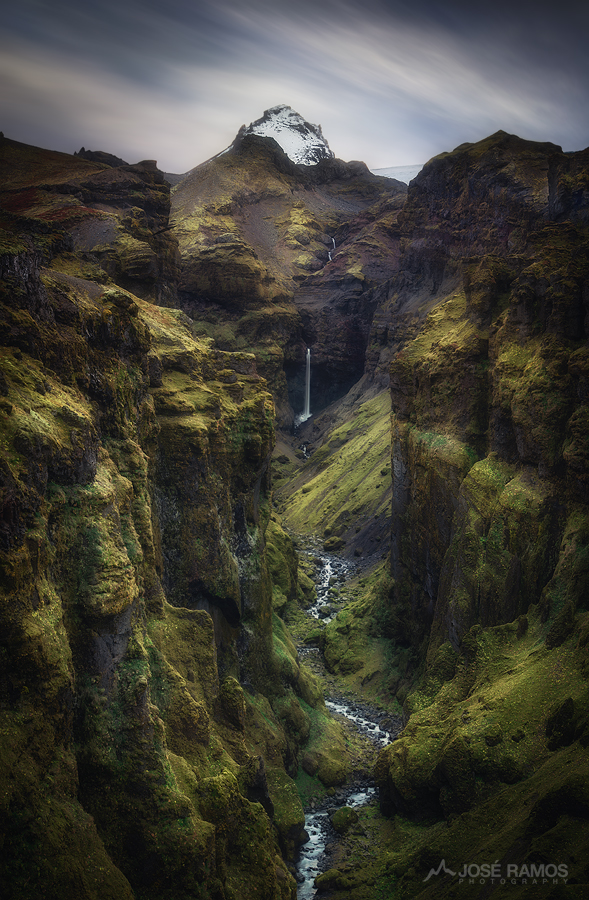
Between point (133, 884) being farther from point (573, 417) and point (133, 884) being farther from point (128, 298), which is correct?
point (573, 417)

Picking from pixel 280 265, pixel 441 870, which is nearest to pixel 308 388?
pixel 280 265

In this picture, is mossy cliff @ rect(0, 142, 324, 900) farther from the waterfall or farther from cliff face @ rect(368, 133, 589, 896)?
the waterfall

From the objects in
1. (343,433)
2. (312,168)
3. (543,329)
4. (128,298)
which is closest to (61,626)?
(128,298)

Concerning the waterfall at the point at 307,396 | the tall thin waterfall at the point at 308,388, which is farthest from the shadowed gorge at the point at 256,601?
the tall thin waterfall at the point at 308,388

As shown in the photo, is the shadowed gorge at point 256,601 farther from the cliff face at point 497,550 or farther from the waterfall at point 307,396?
the waterfall at point 307,396

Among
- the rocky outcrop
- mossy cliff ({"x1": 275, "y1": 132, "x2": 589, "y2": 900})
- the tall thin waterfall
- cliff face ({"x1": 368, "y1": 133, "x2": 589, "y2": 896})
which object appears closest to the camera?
mossy cliff ({"x1": 275, "y1": 132, "x2": 589, "y2": 900})

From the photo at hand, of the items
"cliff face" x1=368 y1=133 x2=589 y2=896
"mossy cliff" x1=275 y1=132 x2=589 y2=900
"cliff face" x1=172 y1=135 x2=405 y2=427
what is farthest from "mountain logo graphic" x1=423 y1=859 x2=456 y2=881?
"cliff face" x1=172 y1=135 x2=405 y2=427
